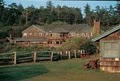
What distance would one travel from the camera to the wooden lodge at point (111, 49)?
879 inches

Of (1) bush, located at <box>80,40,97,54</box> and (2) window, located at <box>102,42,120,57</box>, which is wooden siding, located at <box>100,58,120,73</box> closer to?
(2) window, located at <box>102,42,120,57</box>

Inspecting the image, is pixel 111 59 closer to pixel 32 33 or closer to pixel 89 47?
pixel 89 47

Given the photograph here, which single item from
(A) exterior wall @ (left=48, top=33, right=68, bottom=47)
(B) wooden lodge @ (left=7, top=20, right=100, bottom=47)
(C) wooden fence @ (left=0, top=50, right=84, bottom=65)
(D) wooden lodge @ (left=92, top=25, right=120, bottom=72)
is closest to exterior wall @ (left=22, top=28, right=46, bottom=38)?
(B) wooden lodge @ (left=7, top=20, right=100, bottom=47)

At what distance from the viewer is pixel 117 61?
2244 centimetres

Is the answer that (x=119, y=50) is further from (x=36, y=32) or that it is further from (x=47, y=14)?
(x=47, y=14)

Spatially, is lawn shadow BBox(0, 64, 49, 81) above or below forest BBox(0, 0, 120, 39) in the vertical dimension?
below

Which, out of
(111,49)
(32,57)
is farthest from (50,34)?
(111,49)

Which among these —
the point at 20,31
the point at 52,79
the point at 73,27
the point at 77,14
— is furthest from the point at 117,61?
the point at 77,14

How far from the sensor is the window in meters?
22.3

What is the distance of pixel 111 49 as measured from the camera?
22406mm

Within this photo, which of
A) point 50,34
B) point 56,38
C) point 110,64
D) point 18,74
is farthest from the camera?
point 50,34

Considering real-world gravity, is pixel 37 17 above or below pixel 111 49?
above

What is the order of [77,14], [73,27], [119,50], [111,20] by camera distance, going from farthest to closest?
[77,14] < [111,20] < [73,27] < [119,50]

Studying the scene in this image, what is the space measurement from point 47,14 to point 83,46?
88.1m
